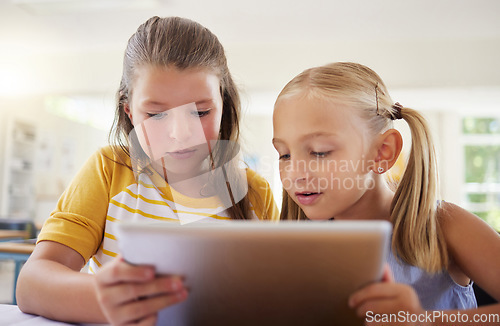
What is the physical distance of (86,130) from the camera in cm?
817

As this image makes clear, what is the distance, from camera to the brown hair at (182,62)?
0.93 meters

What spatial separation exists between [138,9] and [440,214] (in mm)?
4017

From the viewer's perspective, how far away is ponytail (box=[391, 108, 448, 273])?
0.78m

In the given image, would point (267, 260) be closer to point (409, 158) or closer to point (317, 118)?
point (317, 118)

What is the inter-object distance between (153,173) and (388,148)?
1.78 ft

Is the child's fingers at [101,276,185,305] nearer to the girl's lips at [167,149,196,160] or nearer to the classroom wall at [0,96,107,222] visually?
the girl's lips at [167,149,196,160]

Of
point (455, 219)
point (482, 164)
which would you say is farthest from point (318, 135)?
point (482, 164)

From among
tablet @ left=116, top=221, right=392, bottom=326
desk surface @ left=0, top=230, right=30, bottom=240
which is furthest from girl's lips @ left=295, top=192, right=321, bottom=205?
desk surface @ left=0, top=230, right=30, bottom=240

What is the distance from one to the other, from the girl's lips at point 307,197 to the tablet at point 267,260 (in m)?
0.40

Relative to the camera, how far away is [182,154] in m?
0.94

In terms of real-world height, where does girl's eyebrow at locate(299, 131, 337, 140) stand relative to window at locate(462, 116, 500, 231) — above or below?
above

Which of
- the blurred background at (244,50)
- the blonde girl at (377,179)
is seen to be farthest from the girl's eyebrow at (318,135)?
the blurred background at (244,50)

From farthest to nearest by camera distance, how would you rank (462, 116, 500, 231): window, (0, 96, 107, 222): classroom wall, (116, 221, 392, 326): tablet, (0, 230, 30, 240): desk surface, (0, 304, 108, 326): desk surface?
(462, 116, 500, 231): window
(0, 96, 107, 222): classroom wall
(0, 230, 30, 240): desk surface
(0, 304, 108, 326): desk surface
(116, 221, 392, 326): tablet

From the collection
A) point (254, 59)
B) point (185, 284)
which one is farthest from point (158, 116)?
point (254, 59)
